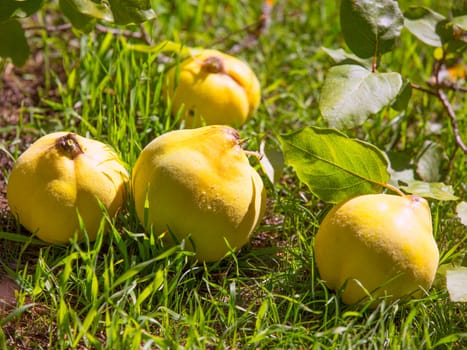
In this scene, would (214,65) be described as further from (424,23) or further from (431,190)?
(431,190)

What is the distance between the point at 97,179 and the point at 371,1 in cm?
103

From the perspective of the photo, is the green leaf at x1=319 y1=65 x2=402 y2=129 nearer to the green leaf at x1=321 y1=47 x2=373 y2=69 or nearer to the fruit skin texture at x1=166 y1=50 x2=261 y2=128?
the green leaf at x1=321 y1=47 x2=373 y2=69

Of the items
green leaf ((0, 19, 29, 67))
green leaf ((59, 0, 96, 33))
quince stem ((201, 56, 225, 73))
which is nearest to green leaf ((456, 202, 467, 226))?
Answer: quince stem ((201, 56, 225, 73))

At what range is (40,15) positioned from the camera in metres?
3.32

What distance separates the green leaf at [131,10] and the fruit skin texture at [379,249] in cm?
82

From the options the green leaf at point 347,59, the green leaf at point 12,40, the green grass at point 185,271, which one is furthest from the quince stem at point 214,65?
the green leaf at point 12,40

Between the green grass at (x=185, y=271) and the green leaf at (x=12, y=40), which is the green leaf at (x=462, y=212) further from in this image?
the green leaf at (x=12, y=40)

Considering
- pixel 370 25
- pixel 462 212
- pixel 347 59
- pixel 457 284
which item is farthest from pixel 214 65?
pixel 457 284

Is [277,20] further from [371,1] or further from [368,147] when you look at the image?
[368,147]

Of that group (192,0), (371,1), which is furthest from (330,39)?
(371,1)

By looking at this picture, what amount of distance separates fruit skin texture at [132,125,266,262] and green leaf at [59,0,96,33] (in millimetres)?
524

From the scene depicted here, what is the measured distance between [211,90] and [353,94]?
0.65 meters

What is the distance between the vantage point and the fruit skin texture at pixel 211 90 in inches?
102

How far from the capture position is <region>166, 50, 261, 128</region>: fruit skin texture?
2586 millimetres
